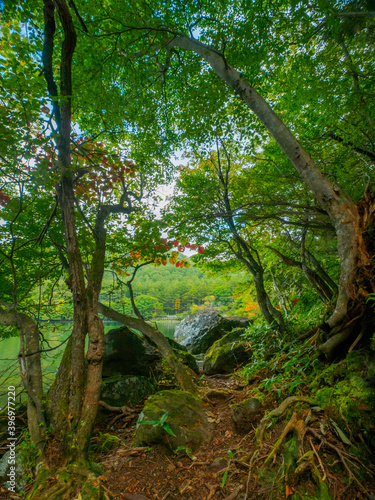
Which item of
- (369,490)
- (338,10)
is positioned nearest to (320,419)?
(369,490)

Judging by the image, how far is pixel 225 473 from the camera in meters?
2.09

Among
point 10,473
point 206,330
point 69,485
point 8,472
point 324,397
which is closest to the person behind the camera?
point 69,485

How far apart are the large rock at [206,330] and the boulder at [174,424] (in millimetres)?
Answer: 5483

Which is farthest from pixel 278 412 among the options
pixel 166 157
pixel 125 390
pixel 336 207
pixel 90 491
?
pixel 166 157

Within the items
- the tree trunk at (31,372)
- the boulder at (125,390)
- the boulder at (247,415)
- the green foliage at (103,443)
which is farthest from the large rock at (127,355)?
the boulder at (247,415)

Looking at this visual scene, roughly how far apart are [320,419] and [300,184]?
16.0 feet

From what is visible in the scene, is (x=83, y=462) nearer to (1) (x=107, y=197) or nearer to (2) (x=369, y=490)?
(2) (x=369, y=490)

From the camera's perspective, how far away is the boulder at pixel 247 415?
115 inches

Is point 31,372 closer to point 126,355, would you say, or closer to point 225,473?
point 126,355

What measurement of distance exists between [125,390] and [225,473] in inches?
112

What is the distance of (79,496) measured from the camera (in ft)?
6.35

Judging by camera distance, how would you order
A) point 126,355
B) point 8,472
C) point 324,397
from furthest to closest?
point 126,355, point 8,472, point 324,397

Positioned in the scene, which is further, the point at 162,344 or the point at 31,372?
the point at 162,344

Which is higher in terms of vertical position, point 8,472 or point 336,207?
point 336,207
